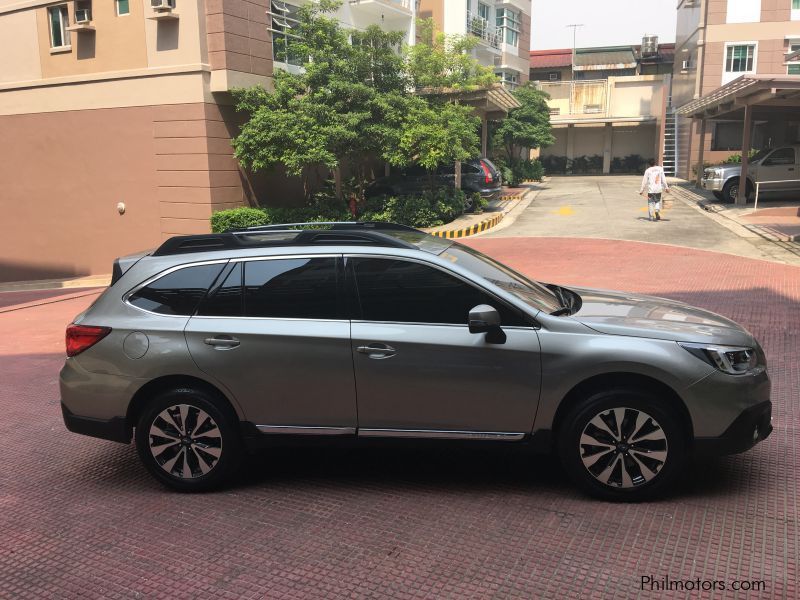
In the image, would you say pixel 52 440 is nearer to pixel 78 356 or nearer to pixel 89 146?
pixel 78 356

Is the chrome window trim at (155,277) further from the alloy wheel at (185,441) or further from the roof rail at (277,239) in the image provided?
the alloy wheel at (185,441)

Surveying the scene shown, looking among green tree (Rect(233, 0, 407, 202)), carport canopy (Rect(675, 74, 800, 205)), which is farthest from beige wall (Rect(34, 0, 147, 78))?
carport canopy (Rect(675, 74, 800, 205))

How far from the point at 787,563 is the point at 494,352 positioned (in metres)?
1.85

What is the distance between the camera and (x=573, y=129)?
41156 millimetres

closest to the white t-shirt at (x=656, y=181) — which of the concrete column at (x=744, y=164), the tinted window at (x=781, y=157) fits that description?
the concrete column at (x=744, y=164)

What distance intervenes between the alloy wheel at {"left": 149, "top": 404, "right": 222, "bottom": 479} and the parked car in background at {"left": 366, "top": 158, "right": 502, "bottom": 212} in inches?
721

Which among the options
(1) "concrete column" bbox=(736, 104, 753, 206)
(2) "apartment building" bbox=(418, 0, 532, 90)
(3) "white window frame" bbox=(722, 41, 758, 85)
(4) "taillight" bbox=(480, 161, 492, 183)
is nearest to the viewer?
(1) "concrete column" bbox=(736, 104, 753, 206)

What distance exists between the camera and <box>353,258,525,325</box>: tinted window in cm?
441

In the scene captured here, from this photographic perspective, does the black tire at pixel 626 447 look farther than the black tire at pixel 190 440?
No

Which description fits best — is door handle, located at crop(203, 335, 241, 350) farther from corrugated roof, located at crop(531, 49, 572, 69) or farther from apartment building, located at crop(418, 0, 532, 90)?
corrugated roof, located at crop(531, 49, 572, 69)

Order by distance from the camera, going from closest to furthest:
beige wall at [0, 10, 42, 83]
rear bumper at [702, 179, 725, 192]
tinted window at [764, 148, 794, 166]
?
beige wall at [0, 10, 42, 83] → tinted window at [764, 148, 794, 166] → rear bumper at [702, 179, 725, 192]

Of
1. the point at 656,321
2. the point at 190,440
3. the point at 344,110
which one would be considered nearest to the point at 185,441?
the point at 190,440

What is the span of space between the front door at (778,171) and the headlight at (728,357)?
20.1 m

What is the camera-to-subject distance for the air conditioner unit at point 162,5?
1717cm
